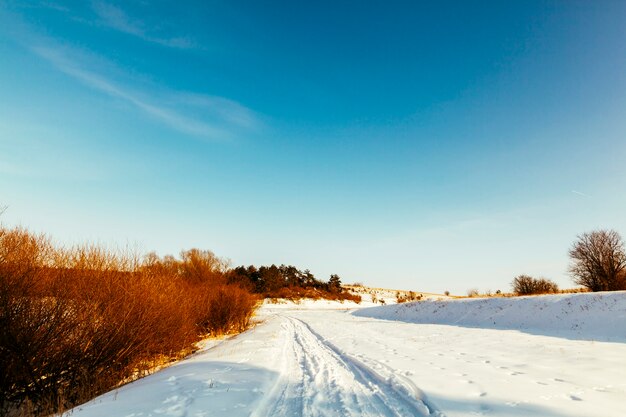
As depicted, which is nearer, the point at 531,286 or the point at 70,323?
the point at 70,323

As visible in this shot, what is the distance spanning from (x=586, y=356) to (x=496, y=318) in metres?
12.1

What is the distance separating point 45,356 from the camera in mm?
7762

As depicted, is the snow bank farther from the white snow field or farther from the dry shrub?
the dry shrub

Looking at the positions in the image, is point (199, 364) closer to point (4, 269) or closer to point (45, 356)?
point (45, 356)

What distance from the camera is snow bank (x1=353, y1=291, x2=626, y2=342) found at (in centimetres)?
1327

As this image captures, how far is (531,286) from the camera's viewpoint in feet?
118

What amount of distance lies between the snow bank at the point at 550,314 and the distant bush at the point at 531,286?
1551 cm

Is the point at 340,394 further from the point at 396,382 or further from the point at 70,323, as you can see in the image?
the point at 70,323

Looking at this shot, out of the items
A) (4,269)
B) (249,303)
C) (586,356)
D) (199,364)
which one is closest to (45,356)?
(4,269)

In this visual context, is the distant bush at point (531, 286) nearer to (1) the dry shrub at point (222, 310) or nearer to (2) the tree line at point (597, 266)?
(2) the tree line at point (597, 266)

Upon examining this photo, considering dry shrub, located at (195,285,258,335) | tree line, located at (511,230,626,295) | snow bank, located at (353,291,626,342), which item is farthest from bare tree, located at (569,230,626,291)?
dry shrub, located at (195,285,258,335)

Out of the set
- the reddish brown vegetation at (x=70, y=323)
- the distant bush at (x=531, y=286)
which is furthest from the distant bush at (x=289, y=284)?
the reddish brown vegetation at (x=70, y=323)

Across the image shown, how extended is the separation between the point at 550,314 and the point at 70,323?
64.6 ft

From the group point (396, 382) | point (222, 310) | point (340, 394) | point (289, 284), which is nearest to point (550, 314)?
point (396, 382)
